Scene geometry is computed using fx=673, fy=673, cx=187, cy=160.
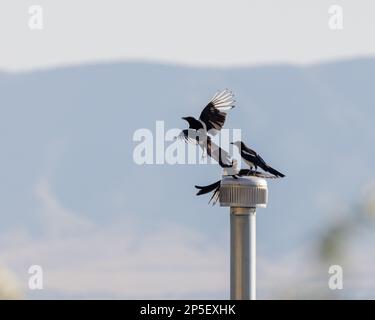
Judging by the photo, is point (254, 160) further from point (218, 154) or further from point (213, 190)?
point (213, 190)

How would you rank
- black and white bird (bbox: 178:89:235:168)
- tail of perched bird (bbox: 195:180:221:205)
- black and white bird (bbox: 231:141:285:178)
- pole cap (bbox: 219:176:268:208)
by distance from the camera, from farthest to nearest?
black and white bird (bbox: 178:89:235:168) < black and white bird (bbox: 231:141:285:178) < tail of perched bird (bbox: 195:180:221:205) < pole cap (bbox: 219:176:268:208)

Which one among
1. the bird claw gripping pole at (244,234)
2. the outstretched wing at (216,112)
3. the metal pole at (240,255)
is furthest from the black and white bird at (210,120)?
the metal pole at (240,255)

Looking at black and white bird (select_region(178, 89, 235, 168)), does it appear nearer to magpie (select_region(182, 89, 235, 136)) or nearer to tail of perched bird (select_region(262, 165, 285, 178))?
magpie (select_region(182, 89, 235, 136))

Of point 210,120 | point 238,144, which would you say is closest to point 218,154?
point 238,144

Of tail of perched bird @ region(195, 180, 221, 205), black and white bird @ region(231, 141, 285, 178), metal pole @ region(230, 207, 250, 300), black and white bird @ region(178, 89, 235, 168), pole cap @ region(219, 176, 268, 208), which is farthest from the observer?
black and white bird @ region(178, 89, 235, 168)

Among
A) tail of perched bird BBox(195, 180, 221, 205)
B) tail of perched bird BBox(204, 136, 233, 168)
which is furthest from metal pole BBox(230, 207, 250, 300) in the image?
tail of perched bird BBox(204, 136, 233, 168)

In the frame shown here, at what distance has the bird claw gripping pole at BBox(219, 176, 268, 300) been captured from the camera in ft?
17.2

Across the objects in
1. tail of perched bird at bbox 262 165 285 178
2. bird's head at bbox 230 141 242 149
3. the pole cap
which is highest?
bird's head at bbox 230 141 242 149

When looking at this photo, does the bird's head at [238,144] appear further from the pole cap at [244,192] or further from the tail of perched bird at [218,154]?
the pole cap at [244,192]
